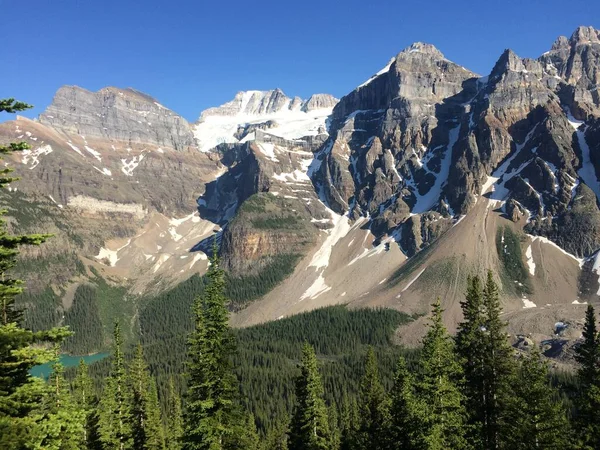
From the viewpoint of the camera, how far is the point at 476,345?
32.3 metres

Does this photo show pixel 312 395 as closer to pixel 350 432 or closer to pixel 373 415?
pixel 373 415

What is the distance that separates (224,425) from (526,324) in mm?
167138

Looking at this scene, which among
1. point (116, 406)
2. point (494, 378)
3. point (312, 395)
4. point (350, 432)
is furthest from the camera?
point (350, 432)

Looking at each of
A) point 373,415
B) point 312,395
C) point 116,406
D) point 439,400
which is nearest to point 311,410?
point 312,395

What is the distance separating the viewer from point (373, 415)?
46.4 m

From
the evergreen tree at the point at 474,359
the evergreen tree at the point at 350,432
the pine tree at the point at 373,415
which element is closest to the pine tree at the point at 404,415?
the evergreen tree at the point at 474,359

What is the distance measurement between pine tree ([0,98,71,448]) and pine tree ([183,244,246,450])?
1252 centimetres

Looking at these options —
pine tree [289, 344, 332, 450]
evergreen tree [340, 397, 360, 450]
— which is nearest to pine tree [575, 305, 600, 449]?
pine tree [289, 344, 332, 450]

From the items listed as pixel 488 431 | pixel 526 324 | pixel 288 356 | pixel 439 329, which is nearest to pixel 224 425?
pixel 439 329

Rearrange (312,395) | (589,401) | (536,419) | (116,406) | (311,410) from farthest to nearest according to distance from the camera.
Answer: (116,406), (312,395), (311,410), (589,401), (536,419)

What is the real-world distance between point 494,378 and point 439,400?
6231mm

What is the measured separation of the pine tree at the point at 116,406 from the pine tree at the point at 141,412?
17.8 ft

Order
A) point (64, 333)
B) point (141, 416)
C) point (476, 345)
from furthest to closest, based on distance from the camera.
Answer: point (141, 416) < point (476, 345) < point (64, 333)

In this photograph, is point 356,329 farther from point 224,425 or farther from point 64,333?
point 64,333
